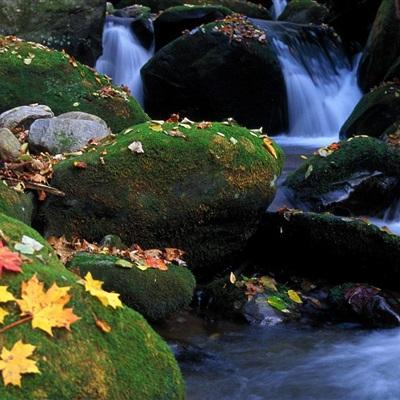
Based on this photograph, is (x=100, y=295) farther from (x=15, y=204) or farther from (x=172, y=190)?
(x=172, y=190)

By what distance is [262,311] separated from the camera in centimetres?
510

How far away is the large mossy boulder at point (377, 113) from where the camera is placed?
10953 mm

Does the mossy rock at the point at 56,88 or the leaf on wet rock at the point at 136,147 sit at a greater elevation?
the leaf on wet rock at the point at 136,147

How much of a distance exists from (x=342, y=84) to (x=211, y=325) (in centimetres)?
1124

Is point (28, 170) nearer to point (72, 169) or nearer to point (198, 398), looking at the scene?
point (72, 169)

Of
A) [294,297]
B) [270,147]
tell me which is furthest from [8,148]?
[294,297]

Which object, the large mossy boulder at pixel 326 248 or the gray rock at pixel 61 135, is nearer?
the large mossy boulder at pixel 326 248

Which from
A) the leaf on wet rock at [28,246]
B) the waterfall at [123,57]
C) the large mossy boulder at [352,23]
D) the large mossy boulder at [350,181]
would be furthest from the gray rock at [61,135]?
the large mossy boulder at [352,23]

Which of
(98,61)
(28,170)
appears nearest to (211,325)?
(28,170)

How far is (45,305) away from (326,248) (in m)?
3.75

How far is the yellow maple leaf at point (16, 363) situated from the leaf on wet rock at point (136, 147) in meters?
3.10

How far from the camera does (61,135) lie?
612 cm

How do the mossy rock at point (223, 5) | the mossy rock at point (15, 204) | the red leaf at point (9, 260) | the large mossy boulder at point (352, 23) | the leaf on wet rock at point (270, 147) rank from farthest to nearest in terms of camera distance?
the mossy rock at point (223, 5)
the large mossy boulder at point (352, 23)
the leaf on wet rock at point (270, 147)
the mossy rock at point (15, 204)
the red leaf at point (9, 260)

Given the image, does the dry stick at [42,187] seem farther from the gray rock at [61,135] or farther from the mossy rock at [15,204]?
the gray rock at [61,135]
